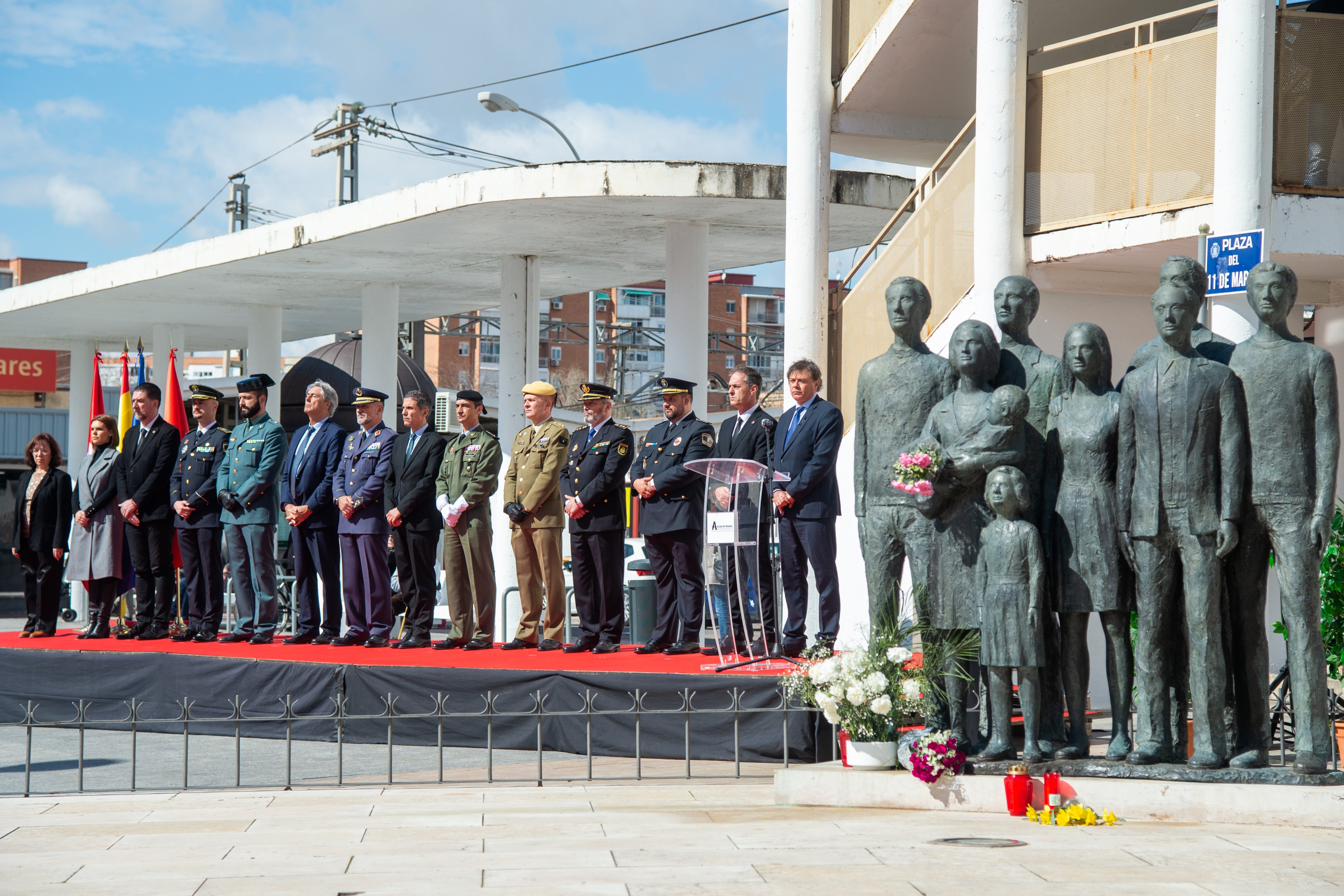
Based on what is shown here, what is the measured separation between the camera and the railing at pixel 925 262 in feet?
34.0

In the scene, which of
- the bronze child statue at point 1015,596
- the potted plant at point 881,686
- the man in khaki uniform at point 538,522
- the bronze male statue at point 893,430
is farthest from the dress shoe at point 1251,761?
the man in khaki uniform at point 538,522

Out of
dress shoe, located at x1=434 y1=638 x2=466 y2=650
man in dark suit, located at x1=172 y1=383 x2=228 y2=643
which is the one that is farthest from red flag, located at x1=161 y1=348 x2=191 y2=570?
dress shoe, located at x1=434 y1=638 x2=466 y2=650

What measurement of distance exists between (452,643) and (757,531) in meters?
2.97

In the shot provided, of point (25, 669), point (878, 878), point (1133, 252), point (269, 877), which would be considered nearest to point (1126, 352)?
point (1133, 252)

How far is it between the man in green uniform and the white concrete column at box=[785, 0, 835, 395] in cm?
444

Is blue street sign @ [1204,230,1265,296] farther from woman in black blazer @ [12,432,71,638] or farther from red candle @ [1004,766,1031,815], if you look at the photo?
woman in black blazer @ [12,432,71,638]

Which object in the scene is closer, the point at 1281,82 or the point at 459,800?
the point at 459,800

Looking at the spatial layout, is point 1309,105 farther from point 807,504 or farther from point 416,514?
point 416,514

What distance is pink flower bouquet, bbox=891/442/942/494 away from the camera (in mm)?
6207

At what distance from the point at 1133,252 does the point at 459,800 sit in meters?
5.95

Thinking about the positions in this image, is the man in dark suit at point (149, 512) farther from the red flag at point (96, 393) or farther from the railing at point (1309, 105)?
the railing at point (1309, 105)

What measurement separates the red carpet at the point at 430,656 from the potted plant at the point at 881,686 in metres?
1.33

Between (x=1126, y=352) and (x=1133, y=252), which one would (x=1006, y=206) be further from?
(x=1126, y=352)

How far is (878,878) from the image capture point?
484 centimetres
